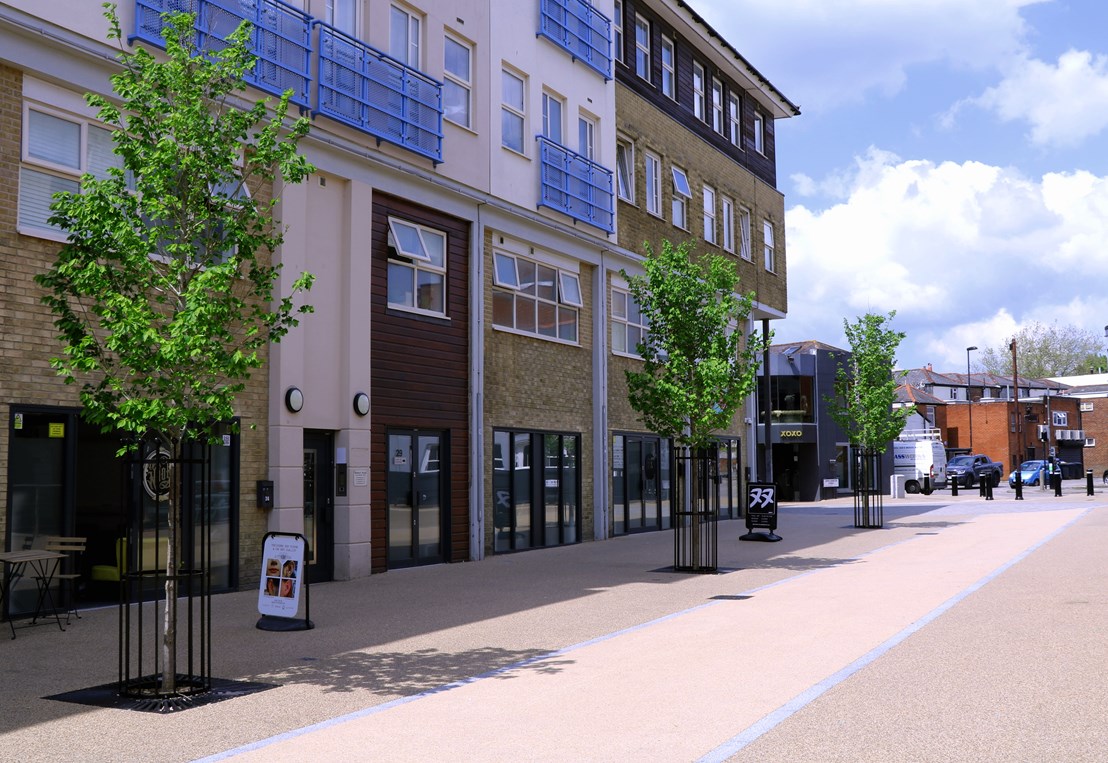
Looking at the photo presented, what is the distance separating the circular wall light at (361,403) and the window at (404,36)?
5.18 meters

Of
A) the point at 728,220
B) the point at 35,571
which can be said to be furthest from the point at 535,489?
the point at 728,220

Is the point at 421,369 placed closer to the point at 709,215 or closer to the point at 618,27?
the point at 618,27

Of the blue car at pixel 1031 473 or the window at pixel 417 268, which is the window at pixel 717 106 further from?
the blue car at pixel 1031 473

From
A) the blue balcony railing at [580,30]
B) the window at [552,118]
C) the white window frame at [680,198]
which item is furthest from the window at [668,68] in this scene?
the window at [552,118]

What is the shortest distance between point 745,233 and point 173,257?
1009 inches

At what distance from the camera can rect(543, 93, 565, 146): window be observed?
22.0m

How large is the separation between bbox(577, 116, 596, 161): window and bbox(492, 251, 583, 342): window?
275cm

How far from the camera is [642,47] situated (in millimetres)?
26609

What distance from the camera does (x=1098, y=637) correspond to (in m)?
9.61

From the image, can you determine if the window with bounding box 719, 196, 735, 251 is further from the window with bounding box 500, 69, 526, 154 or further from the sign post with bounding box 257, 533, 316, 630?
the sign post with bounding box 257, 533, 316, 630

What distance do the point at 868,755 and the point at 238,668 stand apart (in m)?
5.12

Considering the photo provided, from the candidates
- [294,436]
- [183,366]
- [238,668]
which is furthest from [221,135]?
[294,436]

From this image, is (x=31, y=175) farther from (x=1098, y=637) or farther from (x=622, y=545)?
(x=622, y=545)

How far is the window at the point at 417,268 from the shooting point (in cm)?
1716
